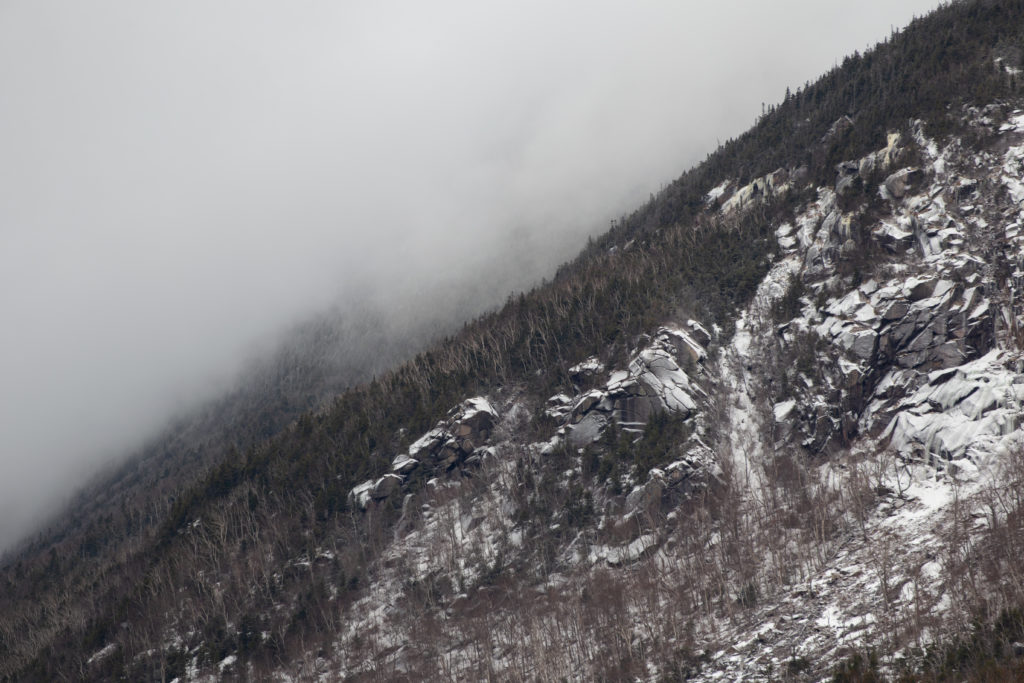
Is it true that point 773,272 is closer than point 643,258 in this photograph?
Yes

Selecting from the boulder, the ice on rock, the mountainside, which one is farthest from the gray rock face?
the boulder

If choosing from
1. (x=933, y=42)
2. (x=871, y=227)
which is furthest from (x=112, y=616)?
(x=933, y=42)

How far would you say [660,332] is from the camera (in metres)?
121

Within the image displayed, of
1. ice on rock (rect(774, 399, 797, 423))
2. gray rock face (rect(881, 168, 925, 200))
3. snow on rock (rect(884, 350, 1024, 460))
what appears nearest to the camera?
snow on rock (rect(884, 350, 1024, 460))

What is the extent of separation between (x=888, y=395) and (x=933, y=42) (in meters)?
102

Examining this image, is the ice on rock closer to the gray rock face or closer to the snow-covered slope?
the snow-covered slope

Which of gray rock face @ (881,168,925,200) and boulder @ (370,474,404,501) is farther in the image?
boulder @ (370,474,404,501)

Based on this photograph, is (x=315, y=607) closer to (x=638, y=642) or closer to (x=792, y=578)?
(x=638, y=642)

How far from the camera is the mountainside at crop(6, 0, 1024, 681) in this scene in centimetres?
7425

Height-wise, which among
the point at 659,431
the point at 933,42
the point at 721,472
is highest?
the point at 933,42

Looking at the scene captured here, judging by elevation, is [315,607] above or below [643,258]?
below

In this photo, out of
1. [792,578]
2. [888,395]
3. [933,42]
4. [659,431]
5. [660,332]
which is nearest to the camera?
[792,578]

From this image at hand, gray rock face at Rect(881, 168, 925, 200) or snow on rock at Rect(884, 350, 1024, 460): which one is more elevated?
gray rock face at Rect(881, 168, 925, 200)

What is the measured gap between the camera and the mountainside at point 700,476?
74.2 meters
